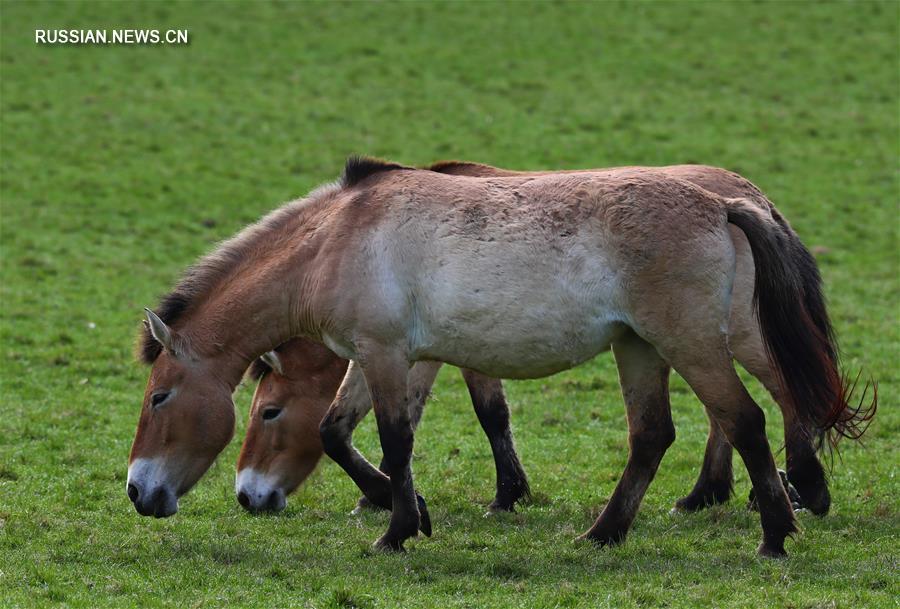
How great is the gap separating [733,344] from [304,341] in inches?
119

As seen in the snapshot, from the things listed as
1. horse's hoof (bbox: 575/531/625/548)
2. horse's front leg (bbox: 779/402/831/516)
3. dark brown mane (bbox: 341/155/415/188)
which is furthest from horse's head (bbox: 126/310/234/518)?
horse's front leg (bbox: 779/402/831/516)

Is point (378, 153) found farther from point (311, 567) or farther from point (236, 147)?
point (311, 567)

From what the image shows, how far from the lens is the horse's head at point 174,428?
7273 millimetres

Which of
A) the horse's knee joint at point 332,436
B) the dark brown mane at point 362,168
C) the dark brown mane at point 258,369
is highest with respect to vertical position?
the dark brown mane at point 362,168

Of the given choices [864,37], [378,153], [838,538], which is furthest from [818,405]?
[864,37]

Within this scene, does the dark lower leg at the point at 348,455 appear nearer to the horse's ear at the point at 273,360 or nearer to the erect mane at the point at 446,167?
the horse's ear at the point at 273,360

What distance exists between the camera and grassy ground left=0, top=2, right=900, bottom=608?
678cm

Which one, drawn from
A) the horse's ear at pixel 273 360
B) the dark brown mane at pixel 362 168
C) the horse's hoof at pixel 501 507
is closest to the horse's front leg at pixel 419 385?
the horse's hoof at pixel 501 507

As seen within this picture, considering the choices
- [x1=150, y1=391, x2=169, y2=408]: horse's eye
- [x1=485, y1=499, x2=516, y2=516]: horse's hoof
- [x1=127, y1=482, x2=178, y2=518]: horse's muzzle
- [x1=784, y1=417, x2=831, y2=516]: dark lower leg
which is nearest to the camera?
[x1=127, y1=482, x2=178, y2=518]: horse's muzzle

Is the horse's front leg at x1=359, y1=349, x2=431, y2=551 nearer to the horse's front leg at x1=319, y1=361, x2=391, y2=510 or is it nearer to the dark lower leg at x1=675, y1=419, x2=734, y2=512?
the horse's front leg at x1=319, y1=361, x2=391, y2=510

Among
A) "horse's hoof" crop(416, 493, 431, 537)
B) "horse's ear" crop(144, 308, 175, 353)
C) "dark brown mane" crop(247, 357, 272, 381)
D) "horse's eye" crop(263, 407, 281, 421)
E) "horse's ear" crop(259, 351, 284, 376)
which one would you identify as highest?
"horse's ear" crop(144, 308, 175, 353)

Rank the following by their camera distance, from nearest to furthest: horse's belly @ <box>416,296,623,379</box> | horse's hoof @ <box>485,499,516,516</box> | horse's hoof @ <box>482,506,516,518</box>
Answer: horse's belly @ <box>416,296,623,379</box>
horse's hoof @ <box>482,506,516,518</box>
horse's hoof @ <box>485,499,516,516</box>

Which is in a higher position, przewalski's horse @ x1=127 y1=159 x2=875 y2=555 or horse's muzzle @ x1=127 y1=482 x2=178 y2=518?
przewalski's horse @ x1=127 y1=159 x2=875 y2=555

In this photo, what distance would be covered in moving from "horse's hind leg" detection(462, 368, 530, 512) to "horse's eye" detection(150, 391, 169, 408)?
2412 mm
